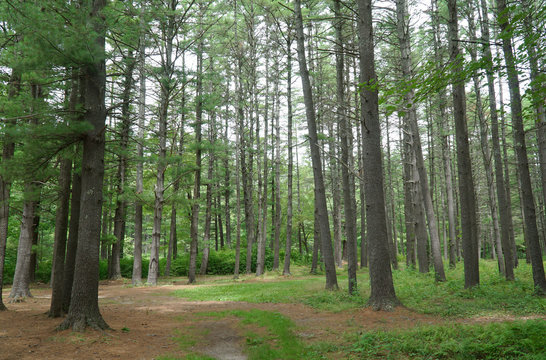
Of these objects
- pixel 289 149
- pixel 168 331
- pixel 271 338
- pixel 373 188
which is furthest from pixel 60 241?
pixel 289 149

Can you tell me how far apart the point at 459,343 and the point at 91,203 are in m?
6.50

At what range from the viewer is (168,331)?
650 centimetres

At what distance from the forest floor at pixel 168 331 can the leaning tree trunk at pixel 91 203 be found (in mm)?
368

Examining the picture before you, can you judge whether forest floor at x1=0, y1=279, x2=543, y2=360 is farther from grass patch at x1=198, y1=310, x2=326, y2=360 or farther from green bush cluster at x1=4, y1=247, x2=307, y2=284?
green bush cluster at x1=4, y1=247, x2=307, y2=284

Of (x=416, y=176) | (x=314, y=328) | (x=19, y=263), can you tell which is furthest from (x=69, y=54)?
(x=416, y=176)

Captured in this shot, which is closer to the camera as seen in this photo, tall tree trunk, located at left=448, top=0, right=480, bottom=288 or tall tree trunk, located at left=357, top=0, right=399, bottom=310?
tall tree trunk, located at left=357, top=0, right=399, bottom=310

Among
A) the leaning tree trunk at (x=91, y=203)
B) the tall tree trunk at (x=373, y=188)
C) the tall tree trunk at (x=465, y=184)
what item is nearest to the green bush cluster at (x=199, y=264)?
the leaning tree trunk at (x=91, y=203)

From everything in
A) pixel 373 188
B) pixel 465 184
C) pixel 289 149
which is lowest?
pixel 373 188

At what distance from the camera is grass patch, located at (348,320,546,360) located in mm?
3939

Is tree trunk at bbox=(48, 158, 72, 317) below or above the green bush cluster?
above

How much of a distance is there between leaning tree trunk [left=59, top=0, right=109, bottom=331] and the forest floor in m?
0.37

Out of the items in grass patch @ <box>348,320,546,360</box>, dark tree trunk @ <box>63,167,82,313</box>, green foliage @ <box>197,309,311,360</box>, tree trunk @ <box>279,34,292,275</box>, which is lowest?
green foliage @ <box>197,309,311,360</box>

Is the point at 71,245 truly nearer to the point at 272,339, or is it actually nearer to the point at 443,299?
the point at 272,339

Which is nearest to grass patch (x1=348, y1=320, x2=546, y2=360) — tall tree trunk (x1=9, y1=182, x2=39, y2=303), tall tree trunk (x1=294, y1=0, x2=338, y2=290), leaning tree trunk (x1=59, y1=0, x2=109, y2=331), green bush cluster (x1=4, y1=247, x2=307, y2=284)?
leaning tree trunk (x1=59, y1=0, x2=109, y2=331)
